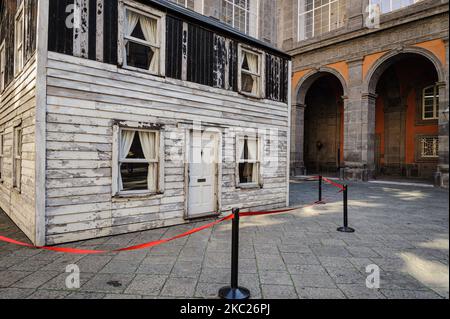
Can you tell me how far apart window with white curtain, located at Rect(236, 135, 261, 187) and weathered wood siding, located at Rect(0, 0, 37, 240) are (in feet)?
17.2

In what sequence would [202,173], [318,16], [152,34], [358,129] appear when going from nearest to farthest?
[152,34]
[202,173]
[358,129]
[318,16]

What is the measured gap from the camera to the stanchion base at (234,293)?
131 inches

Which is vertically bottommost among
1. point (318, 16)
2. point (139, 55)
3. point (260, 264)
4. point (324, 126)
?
point (260, 264)

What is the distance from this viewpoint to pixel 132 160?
6.23m

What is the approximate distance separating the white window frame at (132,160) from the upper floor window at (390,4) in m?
18.0

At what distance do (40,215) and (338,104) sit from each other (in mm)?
24661

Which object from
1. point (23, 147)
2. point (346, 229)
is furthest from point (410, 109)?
point (23, 147)

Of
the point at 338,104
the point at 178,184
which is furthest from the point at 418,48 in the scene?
the point at 178,184

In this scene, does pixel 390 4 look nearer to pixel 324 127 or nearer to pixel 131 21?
pixel 324 127

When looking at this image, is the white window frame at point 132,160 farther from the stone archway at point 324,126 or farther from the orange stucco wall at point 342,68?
the stone archway at point 324,126

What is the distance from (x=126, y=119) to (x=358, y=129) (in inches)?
641

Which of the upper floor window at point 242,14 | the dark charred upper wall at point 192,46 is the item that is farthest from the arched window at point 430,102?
the dark charred upper wall at point 192,46
